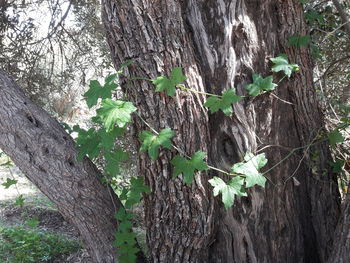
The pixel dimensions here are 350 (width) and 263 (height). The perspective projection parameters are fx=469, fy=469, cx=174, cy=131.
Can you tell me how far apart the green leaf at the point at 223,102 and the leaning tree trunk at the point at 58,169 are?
0.96 m

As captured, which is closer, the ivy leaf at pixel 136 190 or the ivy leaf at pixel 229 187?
the ivy leaf at pixel 229 187

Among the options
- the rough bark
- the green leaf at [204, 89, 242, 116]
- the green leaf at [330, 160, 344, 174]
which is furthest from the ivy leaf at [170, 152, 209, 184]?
the green leaf at [330, 160, 344, 174]

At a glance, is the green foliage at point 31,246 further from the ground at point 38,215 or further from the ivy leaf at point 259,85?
the ivy leaf at point 259,85

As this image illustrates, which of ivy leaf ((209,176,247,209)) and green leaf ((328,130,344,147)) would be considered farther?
green leaf ((328,130,344,147))

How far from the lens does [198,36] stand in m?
2.63

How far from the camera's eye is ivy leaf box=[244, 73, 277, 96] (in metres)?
2.53

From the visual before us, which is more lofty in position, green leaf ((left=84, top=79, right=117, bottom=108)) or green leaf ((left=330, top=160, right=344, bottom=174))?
green leaf ((left=84, top=79, right=117, bottom=108))

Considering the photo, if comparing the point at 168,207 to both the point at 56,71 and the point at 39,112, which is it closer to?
the point at 39,112

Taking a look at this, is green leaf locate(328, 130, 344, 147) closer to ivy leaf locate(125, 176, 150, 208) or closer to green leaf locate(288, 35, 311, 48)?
green leaf locate(288, 35, 311, 48)

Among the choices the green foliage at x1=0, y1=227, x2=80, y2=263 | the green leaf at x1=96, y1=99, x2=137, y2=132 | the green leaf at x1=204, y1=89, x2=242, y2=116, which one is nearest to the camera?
the green leaf at x1=96, y1=99, x2=137, y2=132

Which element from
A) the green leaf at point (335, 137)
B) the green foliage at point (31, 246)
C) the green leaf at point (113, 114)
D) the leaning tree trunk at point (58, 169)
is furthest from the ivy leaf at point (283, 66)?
the green foliage at point (31, 246)

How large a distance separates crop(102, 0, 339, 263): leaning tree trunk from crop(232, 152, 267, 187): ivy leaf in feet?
0.42

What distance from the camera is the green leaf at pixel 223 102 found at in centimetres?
238

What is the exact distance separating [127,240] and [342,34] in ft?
9.43
